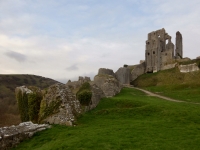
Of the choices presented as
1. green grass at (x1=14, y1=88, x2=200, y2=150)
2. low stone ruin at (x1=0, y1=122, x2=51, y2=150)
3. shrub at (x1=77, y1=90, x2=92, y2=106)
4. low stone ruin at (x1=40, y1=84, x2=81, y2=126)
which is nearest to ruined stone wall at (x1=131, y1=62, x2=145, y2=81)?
shrub at (x1=77, y1=90, x2=92, y2=106)

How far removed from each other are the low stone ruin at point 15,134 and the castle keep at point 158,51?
2234 inches

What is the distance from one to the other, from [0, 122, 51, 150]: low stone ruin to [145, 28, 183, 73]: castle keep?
186 ft

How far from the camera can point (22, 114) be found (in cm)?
1986

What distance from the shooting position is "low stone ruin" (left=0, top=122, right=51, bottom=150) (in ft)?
42.4

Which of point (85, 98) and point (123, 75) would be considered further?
point (123, 75)

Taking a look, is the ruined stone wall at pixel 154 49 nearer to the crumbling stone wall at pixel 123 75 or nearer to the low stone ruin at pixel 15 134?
the crumbling stone wall at pixel 123 75

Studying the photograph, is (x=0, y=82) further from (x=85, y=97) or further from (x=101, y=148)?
(x=101, y=148)

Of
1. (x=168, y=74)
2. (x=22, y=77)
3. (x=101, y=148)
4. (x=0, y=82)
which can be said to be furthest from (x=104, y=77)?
(x=22, y=77)

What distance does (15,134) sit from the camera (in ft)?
44.5

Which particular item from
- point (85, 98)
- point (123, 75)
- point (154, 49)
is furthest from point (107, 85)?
point (154, 49)

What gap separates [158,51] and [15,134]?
6015cm

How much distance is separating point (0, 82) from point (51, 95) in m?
112

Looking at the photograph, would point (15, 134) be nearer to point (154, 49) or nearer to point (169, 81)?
point (169, 81)

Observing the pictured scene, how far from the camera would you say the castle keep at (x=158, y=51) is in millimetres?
67850
